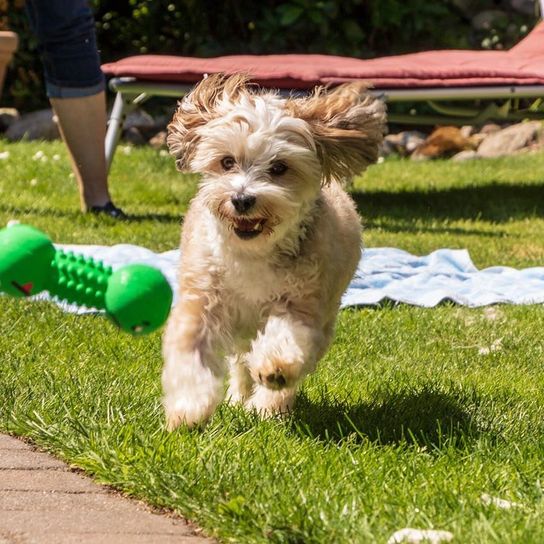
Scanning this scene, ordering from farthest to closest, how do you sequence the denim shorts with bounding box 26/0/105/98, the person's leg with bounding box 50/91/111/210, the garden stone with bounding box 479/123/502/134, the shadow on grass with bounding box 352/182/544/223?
the garden stone with bounding box 479/123/502/134 → the shadow on grass with bounding box 352/182/544/223 → the person's leg with bounding box 50/91/111/210 → the denim shorts with bounding box 26/0/105/98

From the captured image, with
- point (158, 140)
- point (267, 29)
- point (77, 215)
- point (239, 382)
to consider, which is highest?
point (239, 382)

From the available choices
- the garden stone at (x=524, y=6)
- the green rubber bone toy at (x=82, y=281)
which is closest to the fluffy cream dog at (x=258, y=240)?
the green rubber bone toy at (x=82, y=281)

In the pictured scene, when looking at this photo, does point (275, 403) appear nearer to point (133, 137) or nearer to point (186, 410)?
point (186, 410)

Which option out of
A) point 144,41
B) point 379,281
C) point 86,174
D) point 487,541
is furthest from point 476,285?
point 144,41

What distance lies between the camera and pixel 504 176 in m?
11.8

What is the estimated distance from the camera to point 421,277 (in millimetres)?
7066

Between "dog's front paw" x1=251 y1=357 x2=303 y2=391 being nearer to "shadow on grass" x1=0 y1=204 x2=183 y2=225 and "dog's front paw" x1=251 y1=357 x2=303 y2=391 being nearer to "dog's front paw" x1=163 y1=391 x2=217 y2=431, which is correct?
"dog's front paw" x1=163 y1=391 x2=217 y2=431

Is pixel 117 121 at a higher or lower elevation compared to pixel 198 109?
lower

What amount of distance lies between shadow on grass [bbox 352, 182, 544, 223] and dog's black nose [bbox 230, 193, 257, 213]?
17.7 feet

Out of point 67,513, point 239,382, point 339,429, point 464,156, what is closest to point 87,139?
point 239,382

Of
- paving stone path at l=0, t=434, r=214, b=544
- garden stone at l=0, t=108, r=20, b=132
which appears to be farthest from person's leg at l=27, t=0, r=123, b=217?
garden stone at l=0, t=108, r=20, b=132

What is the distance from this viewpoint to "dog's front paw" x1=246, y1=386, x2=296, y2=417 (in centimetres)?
409

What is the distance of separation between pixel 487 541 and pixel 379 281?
4292mm

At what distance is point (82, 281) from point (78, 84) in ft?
15.7
